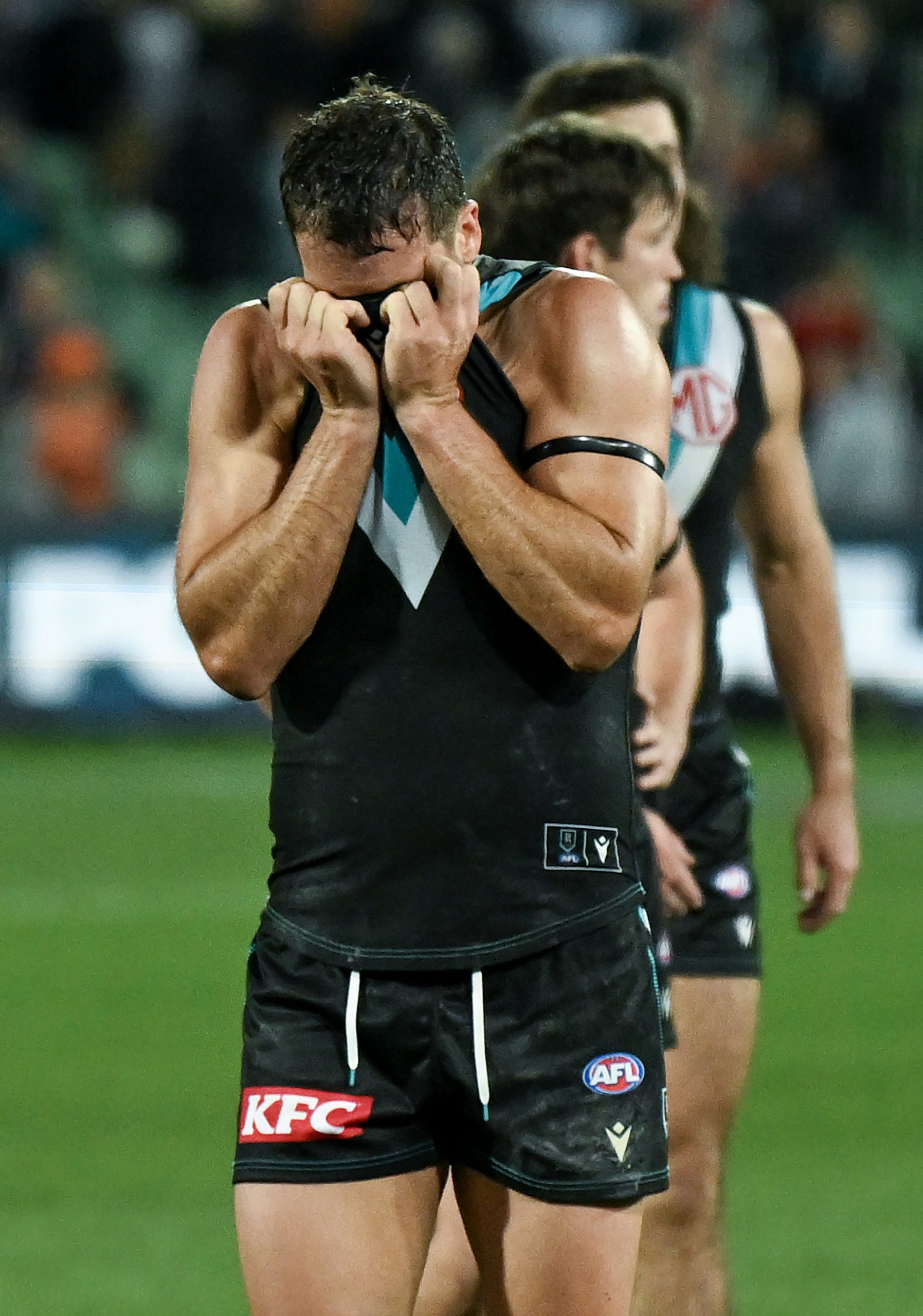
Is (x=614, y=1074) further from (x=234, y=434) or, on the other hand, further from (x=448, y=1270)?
(x=234, y=434)

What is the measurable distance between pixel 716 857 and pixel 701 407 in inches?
36.1

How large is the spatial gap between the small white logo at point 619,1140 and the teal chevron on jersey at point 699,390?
5.52 feet

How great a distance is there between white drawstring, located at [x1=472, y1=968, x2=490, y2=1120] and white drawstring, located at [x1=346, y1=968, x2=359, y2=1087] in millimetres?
154

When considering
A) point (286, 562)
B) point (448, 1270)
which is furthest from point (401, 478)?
point (448, 1270)

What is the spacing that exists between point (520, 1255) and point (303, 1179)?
30 cm

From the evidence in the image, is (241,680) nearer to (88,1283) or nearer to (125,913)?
(88,1283)

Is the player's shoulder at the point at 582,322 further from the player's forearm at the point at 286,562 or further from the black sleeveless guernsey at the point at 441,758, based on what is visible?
the player's forearm at the point at 286,562

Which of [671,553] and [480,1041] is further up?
[671,553]

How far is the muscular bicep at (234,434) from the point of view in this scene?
3100 millimetres

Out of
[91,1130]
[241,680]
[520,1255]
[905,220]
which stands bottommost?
[91,1130]

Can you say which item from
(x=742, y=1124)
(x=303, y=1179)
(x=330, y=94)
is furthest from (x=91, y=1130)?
(x=330, y=94)

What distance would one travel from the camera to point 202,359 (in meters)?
3.17

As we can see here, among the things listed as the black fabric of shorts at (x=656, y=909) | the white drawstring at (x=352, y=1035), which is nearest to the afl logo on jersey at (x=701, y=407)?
the black fabric of shorts at (x=656, y=909)

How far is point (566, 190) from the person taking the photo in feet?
13.0
